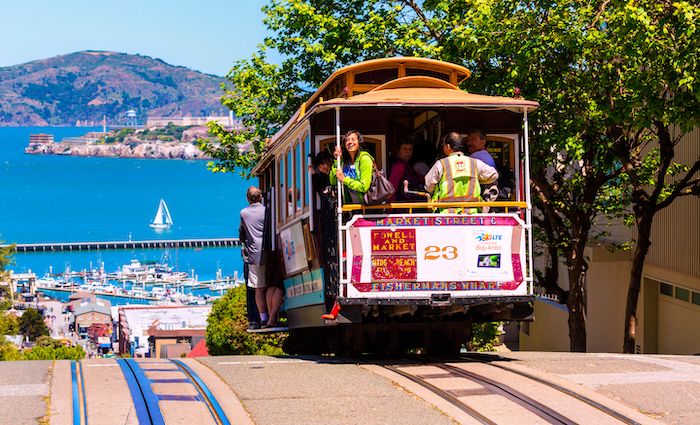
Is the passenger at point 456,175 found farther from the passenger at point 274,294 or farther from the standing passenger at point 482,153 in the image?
the passenger at point 274,294

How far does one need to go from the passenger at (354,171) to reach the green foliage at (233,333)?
21.8 meters

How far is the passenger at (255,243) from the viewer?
1586cm

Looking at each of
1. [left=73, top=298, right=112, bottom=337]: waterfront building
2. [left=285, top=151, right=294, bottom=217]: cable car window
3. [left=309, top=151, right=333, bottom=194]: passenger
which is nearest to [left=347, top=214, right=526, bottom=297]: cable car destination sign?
[left=309, top=151, right=333, bottom=194]: passenger

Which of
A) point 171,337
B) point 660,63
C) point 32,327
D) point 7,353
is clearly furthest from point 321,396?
point 32,327

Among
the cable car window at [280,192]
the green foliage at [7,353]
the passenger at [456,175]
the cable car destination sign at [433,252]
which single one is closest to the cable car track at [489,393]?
the cable car destination sign at [433,252]

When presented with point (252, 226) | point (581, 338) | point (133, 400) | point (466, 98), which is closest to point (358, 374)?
point (133, 400)

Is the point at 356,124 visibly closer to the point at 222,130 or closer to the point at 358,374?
the point at 358,374

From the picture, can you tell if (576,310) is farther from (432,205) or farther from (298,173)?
(432,205)

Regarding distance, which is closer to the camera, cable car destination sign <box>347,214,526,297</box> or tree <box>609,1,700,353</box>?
cable car destination sign <box>347,214,526,297</box>

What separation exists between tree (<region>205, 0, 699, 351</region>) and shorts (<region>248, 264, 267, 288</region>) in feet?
19.2

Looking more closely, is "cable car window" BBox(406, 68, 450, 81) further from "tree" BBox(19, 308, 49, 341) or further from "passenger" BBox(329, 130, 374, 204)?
"tree" BBox(19, 308, 49, 341)

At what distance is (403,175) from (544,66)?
792cm

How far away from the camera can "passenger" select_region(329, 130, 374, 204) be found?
41.2 ft

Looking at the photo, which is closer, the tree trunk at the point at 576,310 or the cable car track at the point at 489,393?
the cable car track at the point at 489,393
